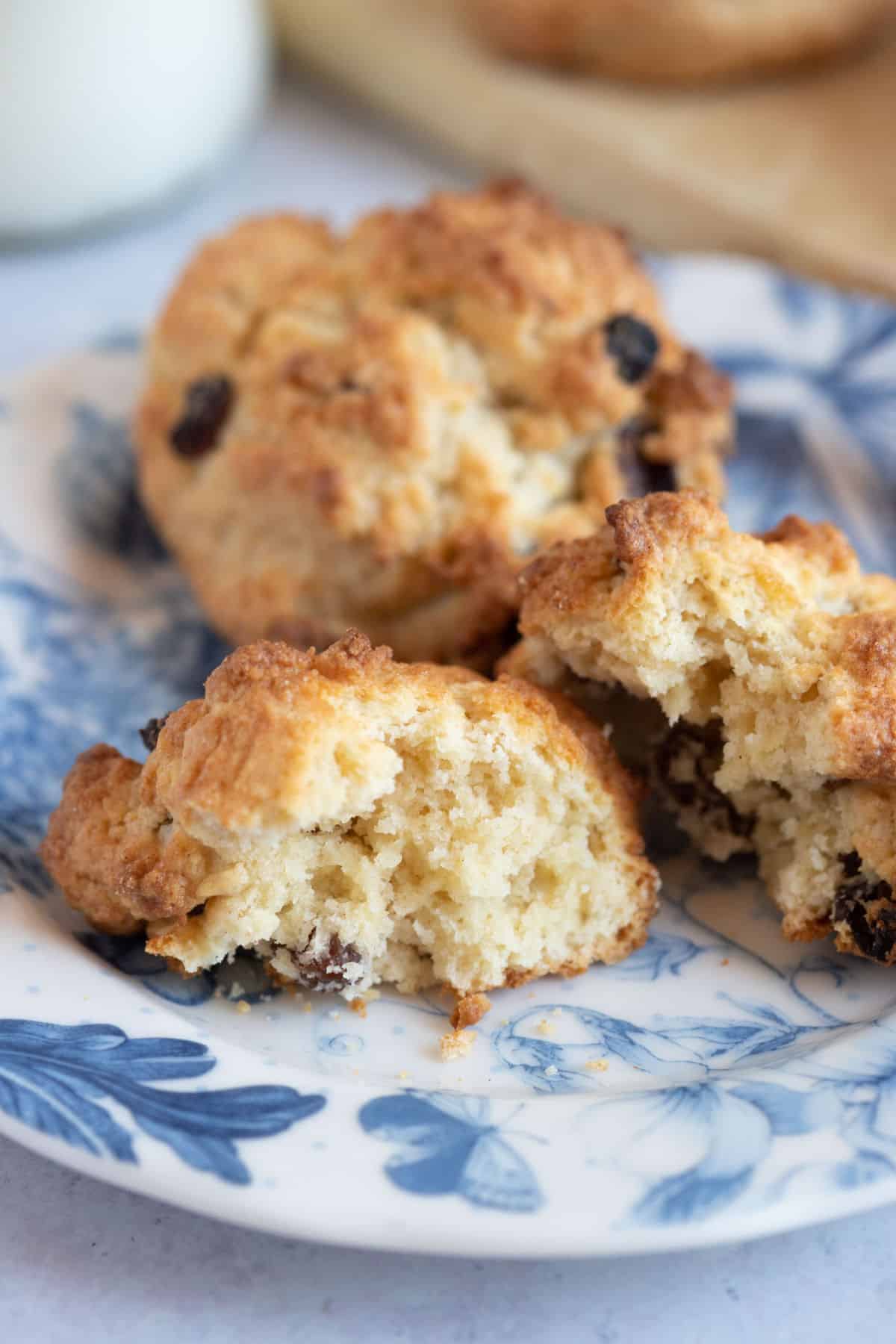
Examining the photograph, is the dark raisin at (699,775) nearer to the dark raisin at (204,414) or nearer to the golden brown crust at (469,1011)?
the golden brown crust at (469,1011)

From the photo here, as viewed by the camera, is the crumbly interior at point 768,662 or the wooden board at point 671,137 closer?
the crumbly interior at point 768,662

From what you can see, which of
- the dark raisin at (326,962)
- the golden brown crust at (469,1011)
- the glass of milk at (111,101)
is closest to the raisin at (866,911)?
the golden brown crust at (469,1011)

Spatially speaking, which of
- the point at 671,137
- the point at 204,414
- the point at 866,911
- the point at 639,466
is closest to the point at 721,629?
the point at 866,911

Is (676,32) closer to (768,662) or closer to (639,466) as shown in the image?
(639,466)

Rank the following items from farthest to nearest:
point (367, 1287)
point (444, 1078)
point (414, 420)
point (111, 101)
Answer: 1. point (111, 101)
2. point (414, 420)
3. point (444, 1078)
4. point (367, 1287)

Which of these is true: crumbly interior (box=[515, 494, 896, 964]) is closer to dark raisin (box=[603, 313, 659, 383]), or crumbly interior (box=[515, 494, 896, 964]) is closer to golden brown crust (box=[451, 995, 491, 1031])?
golden brown crust (box=[451, 995, 491, 1031])
